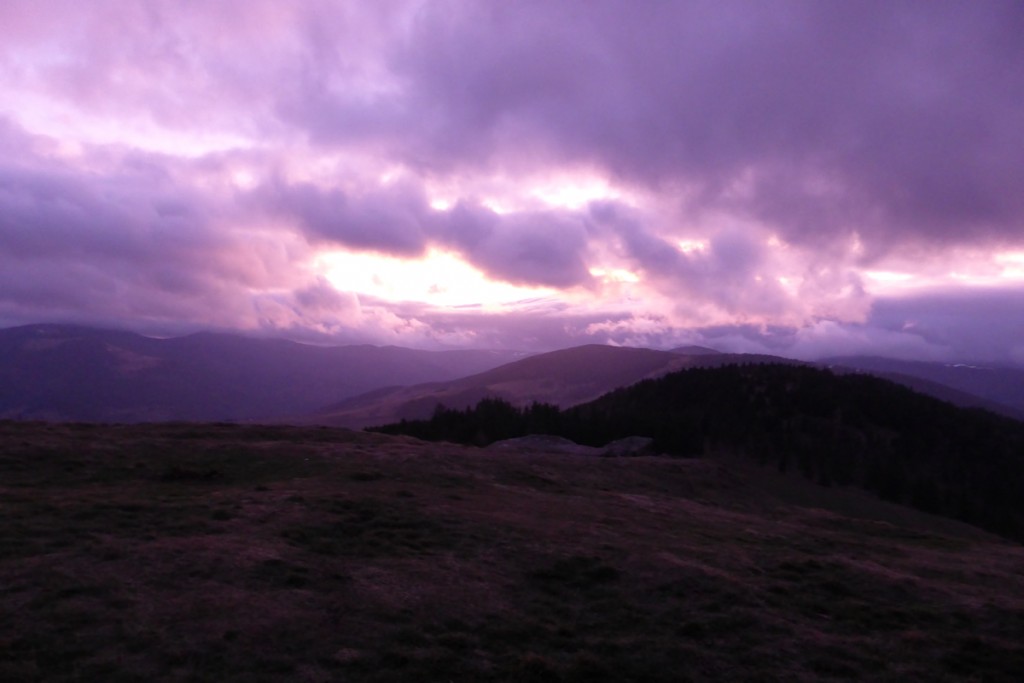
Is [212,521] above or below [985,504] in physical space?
above

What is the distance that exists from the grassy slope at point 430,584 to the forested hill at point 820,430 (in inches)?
1412

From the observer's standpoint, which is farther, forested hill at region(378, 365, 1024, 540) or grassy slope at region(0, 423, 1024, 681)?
forested hill at region(378, 365, 1024, 540)

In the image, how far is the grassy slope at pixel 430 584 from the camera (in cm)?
1119

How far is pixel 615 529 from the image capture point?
70.2ft

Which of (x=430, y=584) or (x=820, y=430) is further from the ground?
(x=820, y=430)

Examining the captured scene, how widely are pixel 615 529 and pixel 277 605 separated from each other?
11.4 meters

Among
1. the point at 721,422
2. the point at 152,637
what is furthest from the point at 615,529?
the point at 721,422

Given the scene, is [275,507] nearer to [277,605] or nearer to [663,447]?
[277,605]

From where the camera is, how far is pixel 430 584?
14.8 m

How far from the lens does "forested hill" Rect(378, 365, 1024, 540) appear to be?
63.9 metres

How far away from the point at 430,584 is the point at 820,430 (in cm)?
7050

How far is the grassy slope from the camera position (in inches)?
440

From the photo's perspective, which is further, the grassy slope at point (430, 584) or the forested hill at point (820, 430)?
the forested hill at point (820, 430)

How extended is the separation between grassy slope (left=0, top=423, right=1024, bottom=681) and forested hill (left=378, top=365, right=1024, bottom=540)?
35.9 metres
